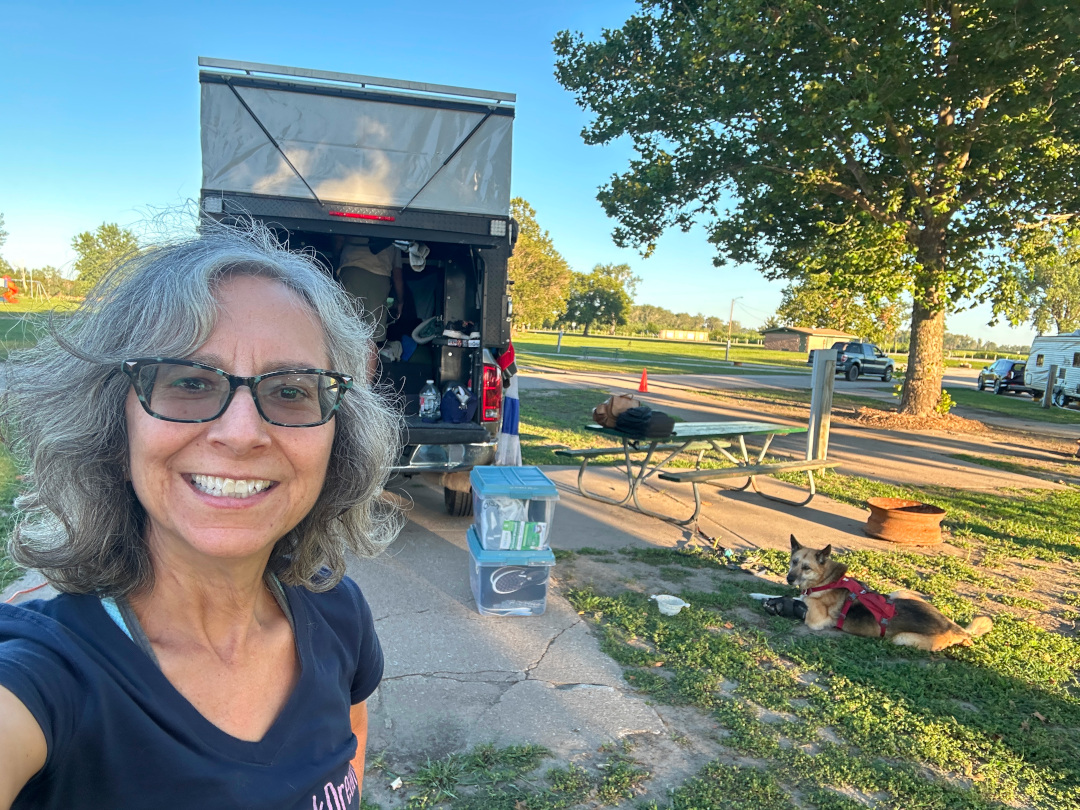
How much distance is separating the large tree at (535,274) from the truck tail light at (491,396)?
4055cm

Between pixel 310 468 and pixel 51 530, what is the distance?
48cm

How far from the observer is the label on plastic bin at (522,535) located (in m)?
4.54

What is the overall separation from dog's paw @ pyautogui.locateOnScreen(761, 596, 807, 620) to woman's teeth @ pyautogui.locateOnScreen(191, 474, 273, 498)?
4141 mm

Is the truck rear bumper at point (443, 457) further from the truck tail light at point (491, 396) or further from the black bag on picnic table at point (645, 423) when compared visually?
the black bag on picnic table at point (645, 423)

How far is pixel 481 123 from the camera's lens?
19.8ft

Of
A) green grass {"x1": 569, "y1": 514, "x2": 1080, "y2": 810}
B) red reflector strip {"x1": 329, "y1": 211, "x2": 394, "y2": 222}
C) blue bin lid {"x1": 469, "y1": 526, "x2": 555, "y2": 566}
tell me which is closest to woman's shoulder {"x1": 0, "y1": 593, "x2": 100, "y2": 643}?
green grass {"x1": 569, "y1": 514, "x2": 1080, "y2": 810}

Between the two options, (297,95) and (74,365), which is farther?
(297,95)

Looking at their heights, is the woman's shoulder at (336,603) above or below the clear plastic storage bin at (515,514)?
above

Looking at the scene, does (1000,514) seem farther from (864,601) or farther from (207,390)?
(207,390)

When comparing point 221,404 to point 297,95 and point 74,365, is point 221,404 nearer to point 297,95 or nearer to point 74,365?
point 74,365

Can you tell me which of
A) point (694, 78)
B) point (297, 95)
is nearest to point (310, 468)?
point (297, 95)

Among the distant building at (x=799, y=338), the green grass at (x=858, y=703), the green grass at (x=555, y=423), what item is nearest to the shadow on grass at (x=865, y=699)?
the green grass at (x=858, y=703)

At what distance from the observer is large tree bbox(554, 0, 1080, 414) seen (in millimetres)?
10523

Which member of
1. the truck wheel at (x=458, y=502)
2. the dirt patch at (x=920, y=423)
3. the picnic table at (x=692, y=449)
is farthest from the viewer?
the dirt patch at (x=920, y=423)
